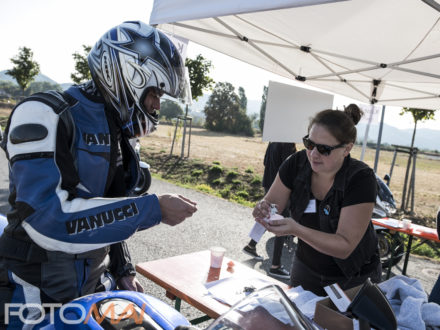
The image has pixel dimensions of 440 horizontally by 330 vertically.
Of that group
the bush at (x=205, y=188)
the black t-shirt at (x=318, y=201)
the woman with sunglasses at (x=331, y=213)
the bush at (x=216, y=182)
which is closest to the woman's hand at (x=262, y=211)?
the woman with sunglasses at (x=331, y=213)

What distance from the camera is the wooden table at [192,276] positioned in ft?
6.20

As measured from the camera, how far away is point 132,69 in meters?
1.56

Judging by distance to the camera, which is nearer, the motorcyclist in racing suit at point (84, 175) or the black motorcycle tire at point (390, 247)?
the motorcyclist in racing suit at point (84, 175)

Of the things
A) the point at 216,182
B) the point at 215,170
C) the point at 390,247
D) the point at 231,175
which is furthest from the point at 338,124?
the point at 215,170

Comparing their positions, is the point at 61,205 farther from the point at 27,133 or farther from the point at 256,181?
the point at 256,181

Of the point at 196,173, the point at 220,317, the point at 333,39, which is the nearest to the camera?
the point at 220,317

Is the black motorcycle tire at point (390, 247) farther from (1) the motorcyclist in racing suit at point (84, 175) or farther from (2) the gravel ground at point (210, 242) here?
(1) the motorcyclist in racing suit at point (84, 175)

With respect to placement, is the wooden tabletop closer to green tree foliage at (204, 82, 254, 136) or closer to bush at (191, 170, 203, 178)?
bush at (191, 170, 203, 178)

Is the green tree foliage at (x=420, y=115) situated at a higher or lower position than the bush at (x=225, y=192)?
higher

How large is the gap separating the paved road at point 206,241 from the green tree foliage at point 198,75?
6.45 meters

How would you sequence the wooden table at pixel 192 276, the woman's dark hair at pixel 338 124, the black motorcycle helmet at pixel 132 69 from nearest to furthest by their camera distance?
the black motorcycle helmet at pixel 132 69 < the wooden table at pixel 192 276 < the woman's dark hair at pixel 338 124

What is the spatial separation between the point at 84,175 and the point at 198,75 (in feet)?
37.9

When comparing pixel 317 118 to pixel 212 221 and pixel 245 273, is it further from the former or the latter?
pixel 212 221

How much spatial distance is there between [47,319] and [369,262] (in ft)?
6.08
